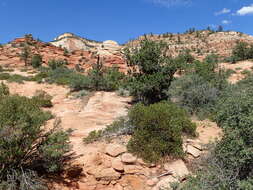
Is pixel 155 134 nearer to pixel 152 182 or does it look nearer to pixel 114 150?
pixel 114 150

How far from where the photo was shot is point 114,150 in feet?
18.5

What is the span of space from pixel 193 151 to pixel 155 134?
1089 millimetres

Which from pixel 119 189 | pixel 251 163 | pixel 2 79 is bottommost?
pixel 119 189

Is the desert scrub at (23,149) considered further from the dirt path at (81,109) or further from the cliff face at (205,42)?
the cliff face at (205,42)

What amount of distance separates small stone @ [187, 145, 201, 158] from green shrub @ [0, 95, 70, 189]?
10.5 ft

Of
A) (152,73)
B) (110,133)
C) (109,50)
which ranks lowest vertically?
(110,133)

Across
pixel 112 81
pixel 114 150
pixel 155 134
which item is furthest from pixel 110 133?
pixel 112 81

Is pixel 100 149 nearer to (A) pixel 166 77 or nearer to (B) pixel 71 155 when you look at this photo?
(B) pixel 71 155

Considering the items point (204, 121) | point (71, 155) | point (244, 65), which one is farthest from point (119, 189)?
point (244, 65)

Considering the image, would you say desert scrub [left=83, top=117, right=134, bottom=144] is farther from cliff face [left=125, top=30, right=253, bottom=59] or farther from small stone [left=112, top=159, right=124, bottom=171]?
cliff face [left=125, top=30, right=253, bottom=59]

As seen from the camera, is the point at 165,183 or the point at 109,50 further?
the point at 109,50

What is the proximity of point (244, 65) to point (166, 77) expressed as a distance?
13.6 meters

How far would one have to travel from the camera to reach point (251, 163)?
4094mm

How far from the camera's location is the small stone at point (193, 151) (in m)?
5.72
